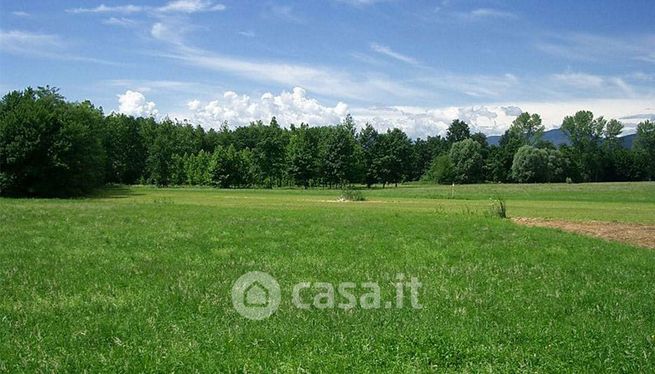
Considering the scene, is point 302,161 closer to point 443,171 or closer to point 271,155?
point 271,155

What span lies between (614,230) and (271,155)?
390 feet

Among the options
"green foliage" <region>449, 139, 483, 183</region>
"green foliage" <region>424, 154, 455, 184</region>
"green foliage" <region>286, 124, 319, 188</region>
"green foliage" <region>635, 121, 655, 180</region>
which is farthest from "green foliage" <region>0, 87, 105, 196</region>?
"green foliage" <region>635, 121, 655, 180</region>

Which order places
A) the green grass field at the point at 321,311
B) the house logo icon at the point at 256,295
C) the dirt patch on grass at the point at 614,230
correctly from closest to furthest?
the green grass field at the point at 321,311 < the house logo icon at the point at 256,295 < the dirt patch on grass at the point at 614,230

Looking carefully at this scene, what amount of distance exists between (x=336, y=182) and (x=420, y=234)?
113 m

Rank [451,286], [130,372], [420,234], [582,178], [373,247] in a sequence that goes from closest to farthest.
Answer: [130,372], [451,286], [373,247], [420,234], [582,178]

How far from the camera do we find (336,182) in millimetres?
136375

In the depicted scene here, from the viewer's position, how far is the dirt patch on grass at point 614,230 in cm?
2491

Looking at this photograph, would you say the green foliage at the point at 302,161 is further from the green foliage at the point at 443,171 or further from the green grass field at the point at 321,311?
the green grass field at the point at 321,311

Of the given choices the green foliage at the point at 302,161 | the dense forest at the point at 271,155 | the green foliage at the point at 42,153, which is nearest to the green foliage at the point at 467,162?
the dense forest at the point at 271,155

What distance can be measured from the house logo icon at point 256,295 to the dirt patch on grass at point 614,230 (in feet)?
57.1

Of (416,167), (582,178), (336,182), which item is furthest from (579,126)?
(336,182)

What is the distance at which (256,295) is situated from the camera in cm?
1212

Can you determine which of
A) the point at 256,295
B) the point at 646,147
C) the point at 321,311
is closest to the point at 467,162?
the point at 646,147

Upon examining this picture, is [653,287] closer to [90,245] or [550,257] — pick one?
[550,257]
